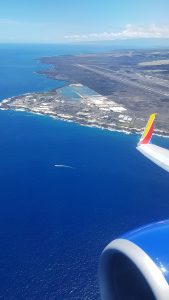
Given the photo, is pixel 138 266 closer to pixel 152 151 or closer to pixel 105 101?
pixel 152 151

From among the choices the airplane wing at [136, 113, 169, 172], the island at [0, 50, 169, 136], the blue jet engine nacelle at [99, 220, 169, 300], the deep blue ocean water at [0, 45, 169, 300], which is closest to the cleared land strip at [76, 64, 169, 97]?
the island at [0, 50, 169, 136]

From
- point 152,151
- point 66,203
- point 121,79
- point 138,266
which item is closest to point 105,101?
point 121,79

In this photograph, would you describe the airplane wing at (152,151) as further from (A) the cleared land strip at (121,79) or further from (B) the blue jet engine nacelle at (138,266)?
(A) the cleared land strip at (121,79)

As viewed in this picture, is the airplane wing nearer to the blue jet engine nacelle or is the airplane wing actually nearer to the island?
the blue jet engine nacelle

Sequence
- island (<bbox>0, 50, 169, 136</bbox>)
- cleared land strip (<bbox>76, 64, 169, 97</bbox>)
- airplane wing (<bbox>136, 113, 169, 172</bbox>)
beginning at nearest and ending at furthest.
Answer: airplane wing (<bbox>136, 113, 169, 172</bbox>), island (<bbox>0, 50, 169, 136</bbox>), cleared land strip (<bbox>76, 64, 169, 97</bbox>)

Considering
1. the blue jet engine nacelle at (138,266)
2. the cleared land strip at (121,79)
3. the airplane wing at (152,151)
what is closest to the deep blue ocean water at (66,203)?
the airplane wing at (152,151)

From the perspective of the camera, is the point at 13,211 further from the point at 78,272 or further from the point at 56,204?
the point at 78,272


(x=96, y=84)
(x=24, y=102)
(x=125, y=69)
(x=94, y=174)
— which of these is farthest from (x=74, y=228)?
(x=125, y=69)
